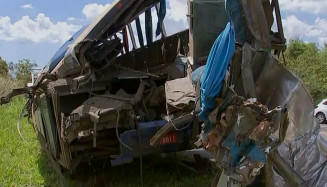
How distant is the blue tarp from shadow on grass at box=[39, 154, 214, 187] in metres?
2.40

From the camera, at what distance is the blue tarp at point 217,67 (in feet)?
9.15

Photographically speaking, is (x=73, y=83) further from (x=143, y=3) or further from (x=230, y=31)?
(x=230, y=31)

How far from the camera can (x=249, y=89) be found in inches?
112

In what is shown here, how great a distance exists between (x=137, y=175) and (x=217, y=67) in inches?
125

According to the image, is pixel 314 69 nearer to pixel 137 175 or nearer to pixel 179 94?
pixel 137 175

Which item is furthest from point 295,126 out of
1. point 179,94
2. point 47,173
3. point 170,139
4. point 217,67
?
point 47,173

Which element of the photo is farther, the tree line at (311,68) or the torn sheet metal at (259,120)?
the tree line at (311,68)

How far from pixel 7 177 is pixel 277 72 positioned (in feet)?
14.0

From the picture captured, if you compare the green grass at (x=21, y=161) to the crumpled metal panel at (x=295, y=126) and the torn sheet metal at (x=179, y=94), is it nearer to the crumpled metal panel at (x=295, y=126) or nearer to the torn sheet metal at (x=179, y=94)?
the torn sheet metal at (x=179, y=94)

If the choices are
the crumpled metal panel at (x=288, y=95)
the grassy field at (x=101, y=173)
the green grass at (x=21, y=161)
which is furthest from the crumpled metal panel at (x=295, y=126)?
the green grass at (x=21, y=161)

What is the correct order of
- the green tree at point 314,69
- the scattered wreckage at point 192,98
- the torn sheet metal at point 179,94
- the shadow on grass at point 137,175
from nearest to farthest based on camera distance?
1. the scattered wreckage at point 192,98
2. the torn sheet metal at point 179,94
3. the shadow on grass at point 137,175
4. the green tree at point 314,69

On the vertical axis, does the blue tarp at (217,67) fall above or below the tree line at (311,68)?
above

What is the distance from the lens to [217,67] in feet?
9.23

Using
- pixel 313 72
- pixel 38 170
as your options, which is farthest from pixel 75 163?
pixel 313 72
